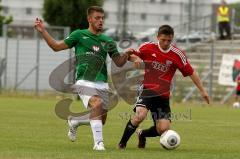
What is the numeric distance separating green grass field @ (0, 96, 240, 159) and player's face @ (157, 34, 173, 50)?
1.68 metres

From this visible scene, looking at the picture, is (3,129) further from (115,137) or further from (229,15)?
(229,15)

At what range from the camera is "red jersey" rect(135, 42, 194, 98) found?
1330cm

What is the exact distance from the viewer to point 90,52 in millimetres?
13039

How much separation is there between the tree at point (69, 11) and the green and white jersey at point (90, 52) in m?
28.3

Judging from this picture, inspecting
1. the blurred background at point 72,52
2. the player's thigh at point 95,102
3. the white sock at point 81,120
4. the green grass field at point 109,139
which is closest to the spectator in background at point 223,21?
the blurred background at point 72,52

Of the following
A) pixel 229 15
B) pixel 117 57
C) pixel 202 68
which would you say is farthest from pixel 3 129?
pixel 229 15

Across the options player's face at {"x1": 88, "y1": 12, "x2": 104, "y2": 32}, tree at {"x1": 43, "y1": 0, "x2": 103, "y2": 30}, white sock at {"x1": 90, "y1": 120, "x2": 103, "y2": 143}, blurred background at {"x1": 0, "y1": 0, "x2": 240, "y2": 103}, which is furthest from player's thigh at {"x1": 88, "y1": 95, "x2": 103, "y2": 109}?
tree at {"x1": 43, "y1": 0, "x2": 103, "y2": 30}

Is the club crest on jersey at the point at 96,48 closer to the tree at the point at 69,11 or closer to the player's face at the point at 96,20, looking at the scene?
the player's face at the point at 96,20

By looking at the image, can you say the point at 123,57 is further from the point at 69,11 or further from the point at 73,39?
the point at 69,11

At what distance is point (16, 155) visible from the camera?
37.7 feet

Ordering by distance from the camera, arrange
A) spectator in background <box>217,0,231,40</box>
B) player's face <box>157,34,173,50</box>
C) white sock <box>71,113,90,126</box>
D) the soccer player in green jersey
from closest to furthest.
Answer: the soccer player in green jersey → player's face <box>157,34,173,50</box> → white sock <box>71,113,90,126</box> → spectator in background <box>217,0,231,40</box>

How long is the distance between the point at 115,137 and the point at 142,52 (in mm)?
2951

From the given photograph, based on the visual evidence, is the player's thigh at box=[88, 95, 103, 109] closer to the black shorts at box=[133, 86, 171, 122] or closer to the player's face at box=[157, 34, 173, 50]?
the black shorts at box=[133, 86, 171, 122]

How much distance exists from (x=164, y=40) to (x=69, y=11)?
2941 centimetres
